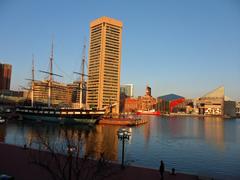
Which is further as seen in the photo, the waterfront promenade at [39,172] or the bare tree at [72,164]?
the waterfront promenade at [39,172]

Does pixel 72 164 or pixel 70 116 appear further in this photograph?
pixel 70 116

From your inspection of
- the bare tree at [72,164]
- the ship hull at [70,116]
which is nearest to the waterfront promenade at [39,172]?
the bare tree at [72,164]

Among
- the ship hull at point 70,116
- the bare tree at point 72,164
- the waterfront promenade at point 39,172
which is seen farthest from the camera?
the ship hull at point 70,116

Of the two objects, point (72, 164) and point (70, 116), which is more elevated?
point (70, 116)

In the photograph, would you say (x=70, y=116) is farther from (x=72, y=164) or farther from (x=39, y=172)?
(x=72, y=164)

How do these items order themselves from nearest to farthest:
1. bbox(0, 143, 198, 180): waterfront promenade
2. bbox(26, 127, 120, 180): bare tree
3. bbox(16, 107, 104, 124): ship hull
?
bbox(26, 127, 120, 180): bare tree < bbox(0, 143, 198, 180): waterfront promenade < bbox(16, 107, 104, 124): ship hull

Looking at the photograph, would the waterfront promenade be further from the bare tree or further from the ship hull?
the ship hull

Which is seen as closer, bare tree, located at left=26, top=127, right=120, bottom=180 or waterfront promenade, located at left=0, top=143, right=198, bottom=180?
bare tree, located at left=26, top=127, right=120, bottom=180

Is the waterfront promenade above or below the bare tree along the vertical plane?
below

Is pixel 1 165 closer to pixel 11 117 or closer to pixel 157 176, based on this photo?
pixel 157 176

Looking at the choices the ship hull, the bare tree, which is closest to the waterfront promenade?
the bare tree

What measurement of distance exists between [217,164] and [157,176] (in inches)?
695

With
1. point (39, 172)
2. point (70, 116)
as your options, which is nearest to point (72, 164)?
point (39, 172)

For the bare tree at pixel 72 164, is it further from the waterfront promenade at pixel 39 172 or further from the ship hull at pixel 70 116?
the ship hull at pixel 70 116
